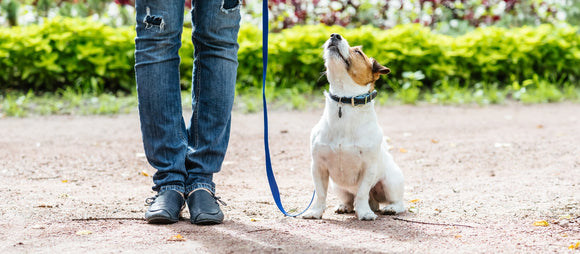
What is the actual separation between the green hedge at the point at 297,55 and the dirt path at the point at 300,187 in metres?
0.95

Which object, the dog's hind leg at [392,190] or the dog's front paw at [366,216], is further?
the dog's hind leg at [392,190]

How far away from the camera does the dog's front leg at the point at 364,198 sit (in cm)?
299

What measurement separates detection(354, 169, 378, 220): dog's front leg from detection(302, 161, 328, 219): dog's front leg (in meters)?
0.16

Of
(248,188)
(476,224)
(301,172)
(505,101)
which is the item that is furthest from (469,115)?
(476,224)

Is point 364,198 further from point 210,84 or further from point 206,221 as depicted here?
point 210,84

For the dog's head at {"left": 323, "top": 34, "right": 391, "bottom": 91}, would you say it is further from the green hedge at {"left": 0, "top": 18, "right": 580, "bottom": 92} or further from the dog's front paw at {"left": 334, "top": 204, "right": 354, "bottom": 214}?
the green hedge at {"left": 0, "top": 18, "right": 580, "bottom": 92}

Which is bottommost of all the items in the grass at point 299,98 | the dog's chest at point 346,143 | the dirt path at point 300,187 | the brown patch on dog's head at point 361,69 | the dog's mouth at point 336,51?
the grass at point 299,98

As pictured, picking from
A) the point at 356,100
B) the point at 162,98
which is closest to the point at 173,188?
the point at 162,98

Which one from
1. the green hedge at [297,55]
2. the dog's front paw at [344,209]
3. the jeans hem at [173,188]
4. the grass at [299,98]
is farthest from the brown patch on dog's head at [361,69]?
the green hedge at [297,55]

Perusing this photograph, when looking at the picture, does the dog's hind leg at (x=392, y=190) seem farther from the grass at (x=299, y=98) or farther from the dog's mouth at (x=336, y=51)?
the grass at (x=299, y=98)

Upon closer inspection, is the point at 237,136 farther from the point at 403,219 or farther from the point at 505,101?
the point at 505,101

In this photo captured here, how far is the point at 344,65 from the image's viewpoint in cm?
292

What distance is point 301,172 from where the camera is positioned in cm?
442

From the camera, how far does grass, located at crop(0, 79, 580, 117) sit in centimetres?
668
